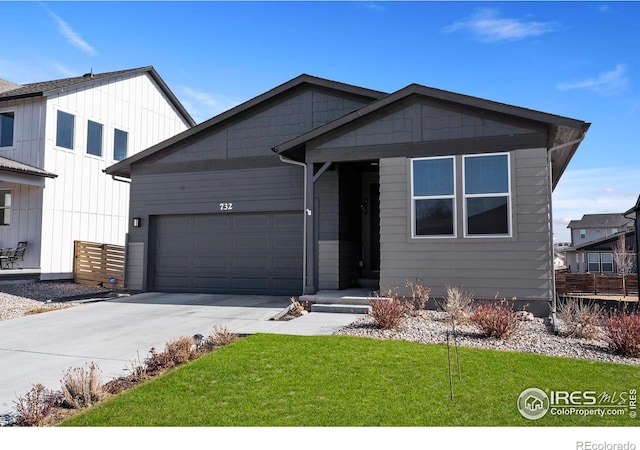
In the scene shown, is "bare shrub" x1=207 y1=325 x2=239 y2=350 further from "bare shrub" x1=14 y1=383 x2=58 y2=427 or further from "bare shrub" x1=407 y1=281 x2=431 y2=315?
"bare shrub" x1=407 y1=281 x2=431 y2=315

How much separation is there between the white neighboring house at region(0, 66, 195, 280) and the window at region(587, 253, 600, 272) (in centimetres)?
3243

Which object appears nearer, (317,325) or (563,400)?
(563,400)

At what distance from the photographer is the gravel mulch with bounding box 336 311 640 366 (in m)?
5.82

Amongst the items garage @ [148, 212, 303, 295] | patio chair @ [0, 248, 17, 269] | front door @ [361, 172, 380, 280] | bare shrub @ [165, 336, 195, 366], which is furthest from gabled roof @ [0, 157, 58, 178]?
bare shrub @ [165, 336, 195, 366]

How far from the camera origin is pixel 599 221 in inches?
1887

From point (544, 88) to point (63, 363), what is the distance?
12401 millimetres

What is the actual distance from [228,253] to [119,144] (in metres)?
8.77

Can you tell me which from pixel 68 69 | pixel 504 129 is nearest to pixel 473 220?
pixel 504 129

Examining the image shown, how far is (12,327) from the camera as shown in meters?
8.12

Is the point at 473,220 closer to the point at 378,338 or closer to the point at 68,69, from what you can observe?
the point at 378,338

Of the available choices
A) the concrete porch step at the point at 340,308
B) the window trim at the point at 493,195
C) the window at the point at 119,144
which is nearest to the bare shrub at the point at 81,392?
the concrete porch step at the point at 340,308

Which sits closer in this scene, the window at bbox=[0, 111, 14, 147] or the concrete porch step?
the concrete porch step
